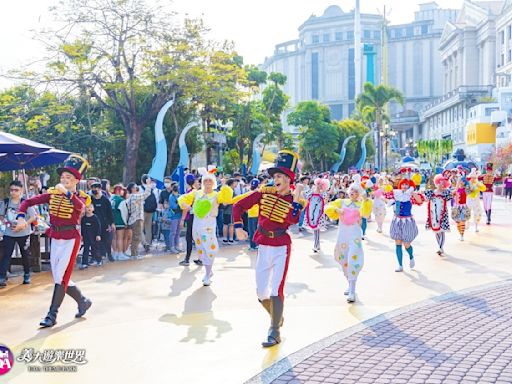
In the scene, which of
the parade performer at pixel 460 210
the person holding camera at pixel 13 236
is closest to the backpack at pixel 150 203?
the person holding camera at pixel 13 236

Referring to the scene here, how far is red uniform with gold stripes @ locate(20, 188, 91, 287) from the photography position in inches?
305

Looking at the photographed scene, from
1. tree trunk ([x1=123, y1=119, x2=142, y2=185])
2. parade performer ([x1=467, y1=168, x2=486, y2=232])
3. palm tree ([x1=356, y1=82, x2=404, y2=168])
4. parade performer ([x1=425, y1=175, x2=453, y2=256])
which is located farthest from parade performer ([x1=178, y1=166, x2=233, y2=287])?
palm tree ([x1=356, y1=82, x2=404, y2=168])

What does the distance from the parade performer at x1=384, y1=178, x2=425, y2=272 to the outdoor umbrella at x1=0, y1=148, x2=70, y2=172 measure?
655 cm

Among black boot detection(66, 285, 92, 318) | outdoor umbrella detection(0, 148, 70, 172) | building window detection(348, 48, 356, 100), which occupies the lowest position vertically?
black boot detection(66, 285, 92, 318)

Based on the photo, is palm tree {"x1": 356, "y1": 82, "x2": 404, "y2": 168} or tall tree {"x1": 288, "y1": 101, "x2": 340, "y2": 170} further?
palm tree {"x1": 356, "y1": 82, "x2": 404, "y2": 168}

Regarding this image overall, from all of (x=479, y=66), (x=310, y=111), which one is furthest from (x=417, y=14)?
(x=310, y=111)

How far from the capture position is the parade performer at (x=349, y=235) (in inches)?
353

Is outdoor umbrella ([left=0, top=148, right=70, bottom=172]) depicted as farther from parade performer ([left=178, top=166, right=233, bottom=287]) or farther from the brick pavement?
the brick pavement

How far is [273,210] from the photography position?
703cm

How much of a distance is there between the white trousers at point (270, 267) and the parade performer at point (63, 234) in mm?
2358

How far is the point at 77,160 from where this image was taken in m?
8.94

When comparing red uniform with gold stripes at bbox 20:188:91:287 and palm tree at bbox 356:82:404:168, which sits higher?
palm tree at bbox 356:82:404:168

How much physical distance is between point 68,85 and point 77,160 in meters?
13.5

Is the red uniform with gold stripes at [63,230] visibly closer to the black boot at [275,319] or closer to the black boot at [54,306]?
the black boot at [54,306]
